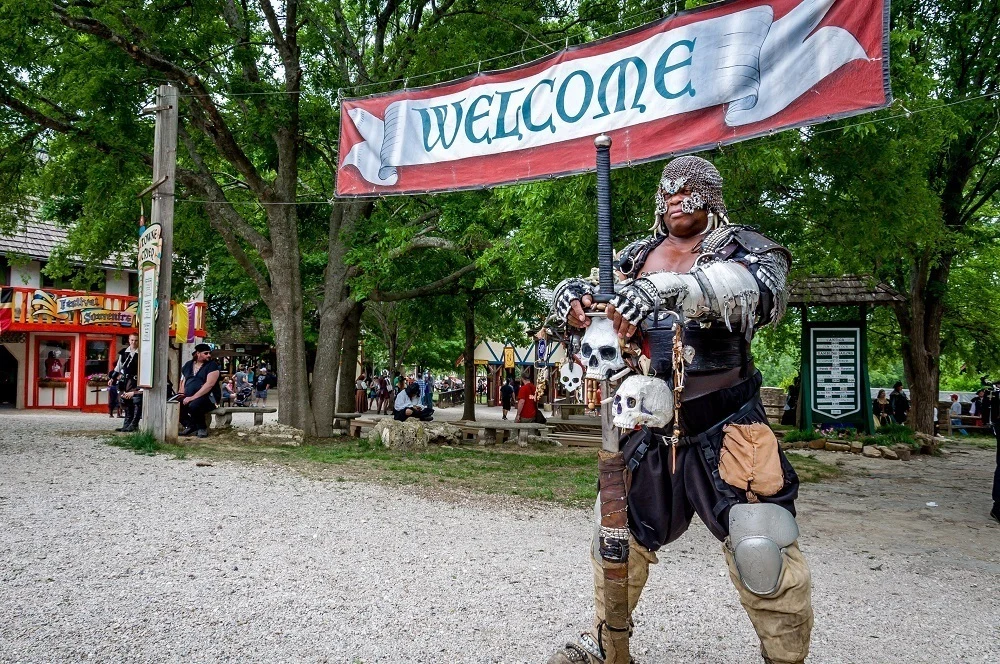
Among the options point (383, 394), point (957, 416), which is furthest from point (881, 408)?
point (383, 394)

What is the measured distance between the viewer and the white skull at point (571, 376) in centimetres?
275

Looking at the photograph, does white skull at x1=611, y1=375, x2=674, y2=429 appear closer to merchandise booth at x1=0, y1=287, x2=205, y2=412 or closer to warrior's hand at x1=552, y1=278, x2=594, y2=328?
warrior's hand at x1=552, y1=278, x2=594, y2=328

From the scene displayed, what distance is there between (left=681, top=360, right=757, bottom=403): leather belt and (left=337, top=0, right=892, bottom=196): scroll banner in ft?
12.1

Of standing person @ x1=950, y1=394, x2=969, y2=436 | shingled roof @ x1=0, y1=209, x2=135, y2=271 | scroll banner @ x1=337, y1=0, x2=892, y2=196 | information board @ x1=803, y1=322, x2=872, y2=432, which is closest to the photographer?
scroll banner @ x1=337, y1=0, x2=892, y2=196

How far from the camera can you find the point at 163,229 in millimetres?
11250

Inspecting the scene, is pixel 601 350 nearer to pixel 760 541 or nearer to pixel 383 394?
pixel 760 541

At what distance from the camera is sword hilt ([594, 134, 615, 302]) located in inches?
103

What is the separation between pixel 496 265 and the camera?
11.3 m

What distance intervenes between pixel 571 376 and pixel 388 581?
2.63m

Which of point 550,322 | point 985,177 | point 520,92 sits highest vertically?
point 985,177

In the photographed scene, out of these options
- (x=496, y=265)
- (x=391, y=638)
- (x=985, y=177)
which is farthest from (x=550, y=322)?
(x=985, y=177)

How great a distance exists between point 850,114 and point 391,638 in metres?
4.85

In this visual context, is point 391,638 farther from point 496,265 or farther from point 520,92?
point 496,265

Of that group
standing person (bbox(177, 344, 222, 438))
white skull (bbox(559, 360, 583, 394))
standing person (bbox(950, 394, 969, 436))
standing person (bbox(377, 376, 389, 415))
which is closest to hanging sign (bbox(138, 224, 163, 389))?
standing person (bbox(177, 344, 222, 438))
